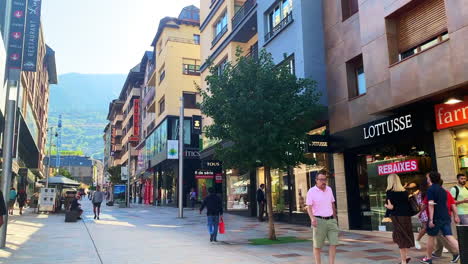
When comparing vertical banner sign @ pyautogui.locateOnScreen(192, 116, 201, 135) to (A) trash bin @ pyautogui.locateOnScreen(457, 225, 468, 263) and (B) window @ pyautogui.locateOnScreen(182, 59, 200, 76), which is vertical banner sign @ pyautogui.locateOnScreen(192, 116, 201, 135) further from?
(A) trash bin @ pyautogui.locateOnScreen(457, 225, 468, 263)

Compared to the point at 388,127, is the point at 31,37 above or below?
above

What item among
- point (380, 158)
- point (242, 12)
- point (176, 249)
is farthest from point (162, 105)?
point (176, 249)

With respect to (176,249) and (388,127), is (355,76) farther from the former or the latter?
(176,249)

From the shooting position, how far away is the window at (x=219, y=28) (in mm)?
25798

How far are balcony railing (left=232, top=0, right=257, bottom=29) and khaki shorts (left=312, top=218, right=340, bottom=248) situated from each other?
16.3 meters

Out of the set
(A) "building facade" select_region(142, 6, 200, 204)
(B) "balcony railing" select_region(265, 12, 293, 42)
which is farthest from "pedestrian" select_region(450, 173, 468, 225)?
(A) "building facade" select_region(142, 6, 200, 204)

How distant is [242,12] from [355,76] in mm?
10216

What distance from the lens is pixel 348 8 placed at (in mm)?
15180

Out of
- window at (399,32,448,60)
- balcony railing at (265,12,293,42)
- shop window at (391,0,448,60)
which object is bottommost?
window at (399,32,448,60)

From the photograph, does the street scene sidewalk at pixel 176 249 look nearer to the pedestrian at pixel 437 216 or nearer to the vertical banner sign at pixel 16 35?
the pedestrian at pixel 437 216

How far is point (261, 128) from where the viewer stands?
1226 centimetres

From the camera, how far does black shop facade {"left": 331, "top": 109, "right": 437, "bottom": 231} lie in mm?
11500

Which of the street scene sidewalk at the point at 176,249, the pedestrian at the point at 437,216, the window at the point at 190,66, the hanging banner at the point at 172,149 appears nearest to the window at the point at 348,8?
the street scene sidewalk at the point at 176,249

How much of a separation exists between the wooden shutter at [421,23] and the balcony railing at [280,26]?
5940 mm
